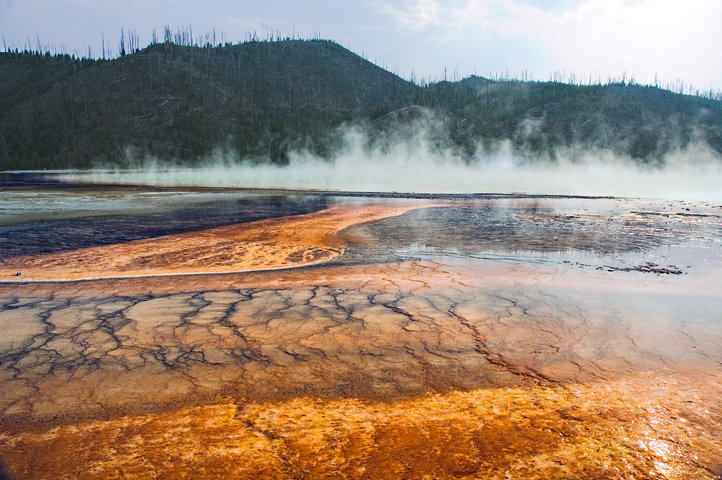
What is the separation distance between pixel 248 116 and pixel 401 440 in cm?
7870

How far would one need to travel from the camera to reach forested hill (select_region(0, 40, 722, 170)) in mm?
66375

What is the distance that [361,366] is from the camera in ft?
14.2

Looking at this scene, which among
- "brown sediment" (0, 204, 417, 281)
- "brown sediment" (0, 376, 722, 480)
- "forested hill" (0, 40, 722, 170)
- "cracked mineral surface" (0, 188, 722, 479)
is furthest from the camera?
"forested hill" (0, 40, 722, 170)

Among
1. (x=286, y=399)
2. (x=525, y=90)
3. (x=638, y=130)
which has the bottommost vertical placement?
(x=286, y=399)

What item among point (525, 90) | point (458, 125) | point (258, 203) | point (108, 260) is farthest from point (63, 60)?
point (108, 260)

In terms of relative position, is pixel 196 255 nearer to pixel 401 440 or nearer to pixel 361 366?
pixel 361 366

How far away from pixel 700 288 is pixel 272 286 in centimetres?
615

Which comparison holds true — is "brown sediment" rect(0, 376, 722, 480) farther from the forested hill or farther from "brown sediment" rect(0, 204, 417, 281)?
the forested hill

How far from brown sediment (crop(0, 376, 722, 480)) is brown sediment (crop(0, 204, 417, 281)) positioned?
4811 mm

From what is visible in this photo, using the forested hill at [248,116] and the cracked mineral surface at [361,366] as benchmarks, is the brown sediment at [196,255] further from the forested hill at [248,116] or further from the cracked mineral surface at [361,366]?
the forested hill at [248,116]

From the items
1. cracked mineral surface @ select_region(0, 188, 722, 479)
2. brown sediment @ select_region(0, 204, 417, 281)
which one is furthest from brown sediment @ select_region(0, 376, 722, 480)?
brown sediment @ select_region(0, 204, 417, 281)

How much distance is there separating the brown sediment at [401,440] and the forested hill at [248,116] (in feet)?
196

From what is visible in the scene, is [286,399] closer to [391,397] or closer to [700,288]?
[391,397]

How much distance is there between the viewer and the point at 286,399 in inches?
148
